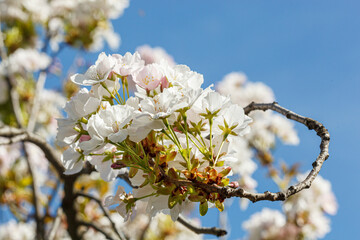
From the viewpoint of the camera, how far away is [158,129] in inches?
25.6

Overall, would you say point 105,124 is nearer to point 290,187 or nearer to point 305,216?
point 290,187

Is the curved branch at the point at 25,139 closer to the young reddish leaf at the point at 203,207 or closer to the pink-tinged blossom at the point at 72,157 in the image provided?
the pink-tinged blossom at the point at 72,157

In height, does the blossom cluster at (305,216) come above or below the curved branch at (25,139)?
above

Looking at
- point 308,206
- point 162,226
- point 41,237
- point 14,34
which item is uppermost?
point 14,34

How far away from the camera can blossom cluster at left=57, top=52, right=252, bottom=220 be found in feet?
2.18

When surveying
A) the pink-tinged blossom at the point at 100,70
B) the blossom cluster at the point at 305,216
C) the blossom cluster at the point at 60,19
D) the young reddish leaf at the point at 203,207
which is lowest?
the young reddish leaf at the point at 203,207

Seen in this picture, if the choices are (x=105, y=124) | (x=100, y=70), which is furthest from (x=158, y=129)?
(x=100, y=70)

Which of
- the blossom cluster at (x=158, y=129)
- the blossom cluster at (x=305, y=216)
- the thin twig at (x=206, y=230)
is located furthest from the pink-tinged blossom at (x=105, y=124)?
the blossom cluster at (x=305, y=216)

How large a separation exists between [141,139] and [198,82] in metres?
0.16

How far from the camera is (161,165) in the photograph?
70 cm

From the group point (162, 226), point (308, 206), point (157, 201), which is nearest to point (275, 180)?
point (308, 206)

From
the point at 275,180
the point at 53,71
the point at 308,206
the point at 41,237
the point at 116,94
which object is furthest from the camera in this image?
the point at 53,71

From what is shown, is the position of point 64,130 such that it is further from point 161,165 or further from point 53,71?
point 53,71

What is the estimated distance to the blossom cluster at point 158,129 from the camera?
664mm
